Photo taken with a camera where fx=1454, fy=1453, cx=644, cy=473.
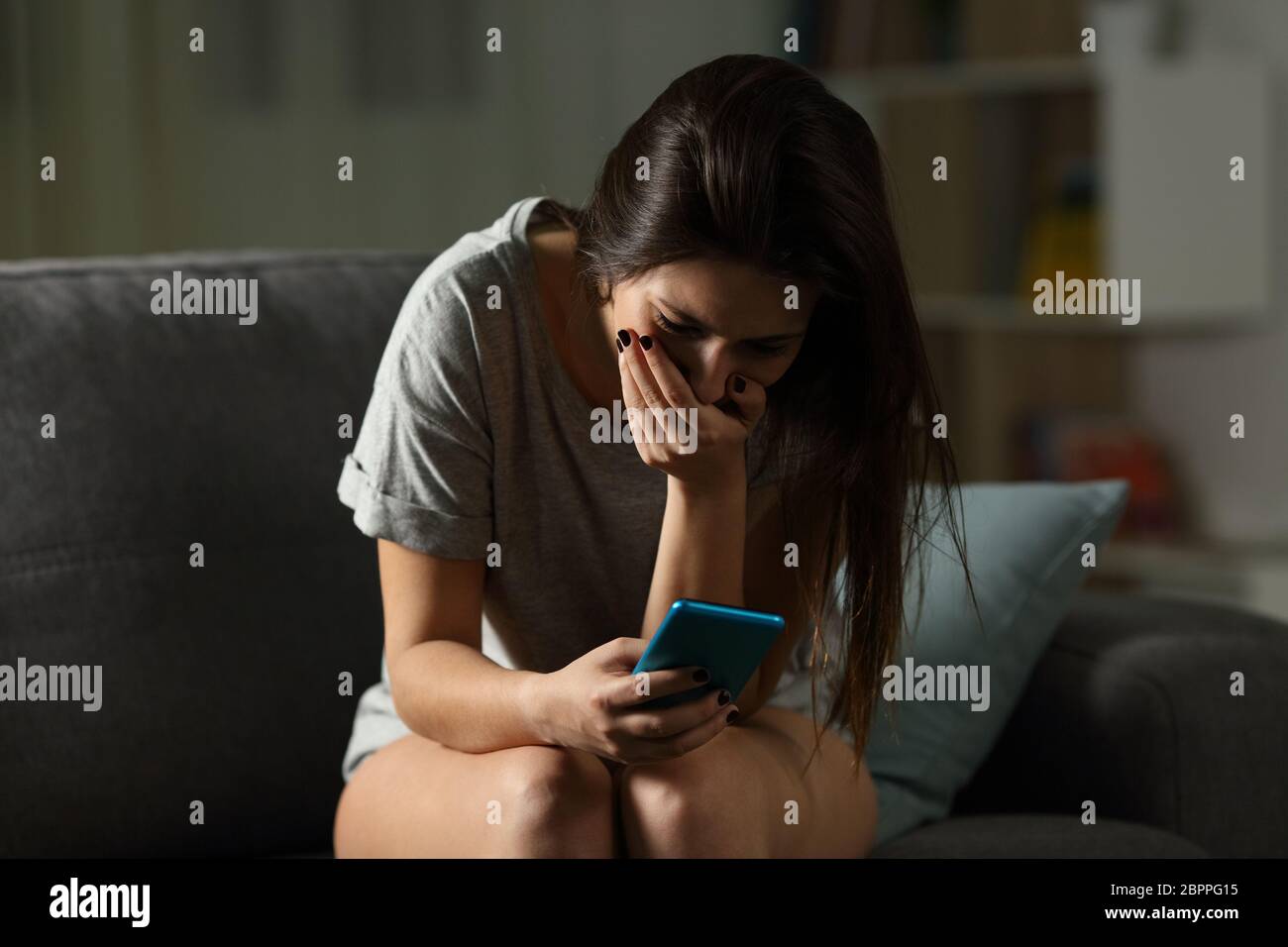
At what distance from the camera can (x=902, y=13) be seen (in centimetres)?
278

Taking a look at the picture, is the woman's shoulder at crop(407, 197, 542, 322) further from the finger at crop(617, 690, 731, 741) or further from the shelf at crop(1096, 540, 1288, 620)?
the shelf at crop(1096, 540, 1288, 620)

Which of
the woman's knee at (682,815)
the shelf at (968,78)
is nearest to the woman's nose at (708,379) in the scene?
the woman's knee at (682,815)

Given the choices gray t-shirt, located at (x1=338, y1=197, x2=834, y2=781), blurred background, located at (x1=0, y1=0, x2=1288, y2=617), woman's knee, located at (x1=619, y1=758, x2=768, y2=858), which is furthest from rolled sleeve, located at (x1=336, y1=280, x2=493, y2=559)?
blurred background, located at (x1=0, y1=0, x2=1288, y2=617)

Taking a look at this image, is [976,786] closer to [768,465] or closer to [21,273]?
[768,465]

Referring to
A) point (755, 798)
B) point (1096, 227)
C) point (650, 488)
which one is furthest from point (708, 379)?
point (1096, 227)

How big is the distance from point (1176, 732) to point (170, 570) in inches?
32.3

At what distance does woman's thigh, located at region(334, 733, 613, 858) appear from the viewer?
35.5 inches

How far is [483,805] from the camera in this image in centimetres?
93

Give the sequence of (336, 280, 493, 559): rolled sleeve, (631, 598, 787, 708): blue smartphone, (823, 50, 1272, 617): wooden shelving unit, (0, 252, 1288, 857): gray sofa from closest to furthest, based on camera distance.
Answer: (631, 598, 787, 708): blue smartphone, (336, 280, 493, 559): rolled sleeve, (0, 252, 1288, 857): gray sofa, (823, 50, 1272, 617): wooden shelving unit

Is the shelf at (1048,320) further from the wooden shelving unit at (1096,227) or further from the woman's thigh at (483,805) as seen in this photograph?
the woman's thigh at (483,805)

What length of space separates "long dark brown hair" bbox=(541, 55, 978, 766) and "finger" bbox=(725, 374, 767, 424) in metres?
0.07

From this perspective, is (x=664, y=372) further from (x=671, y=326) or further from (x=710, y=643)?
(x=710, y=643)

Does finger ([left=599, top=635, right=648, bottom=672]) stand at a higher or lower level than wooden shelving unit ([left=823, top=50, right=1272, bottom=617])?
lower

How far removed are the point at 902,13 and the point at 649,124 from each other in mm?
2007
